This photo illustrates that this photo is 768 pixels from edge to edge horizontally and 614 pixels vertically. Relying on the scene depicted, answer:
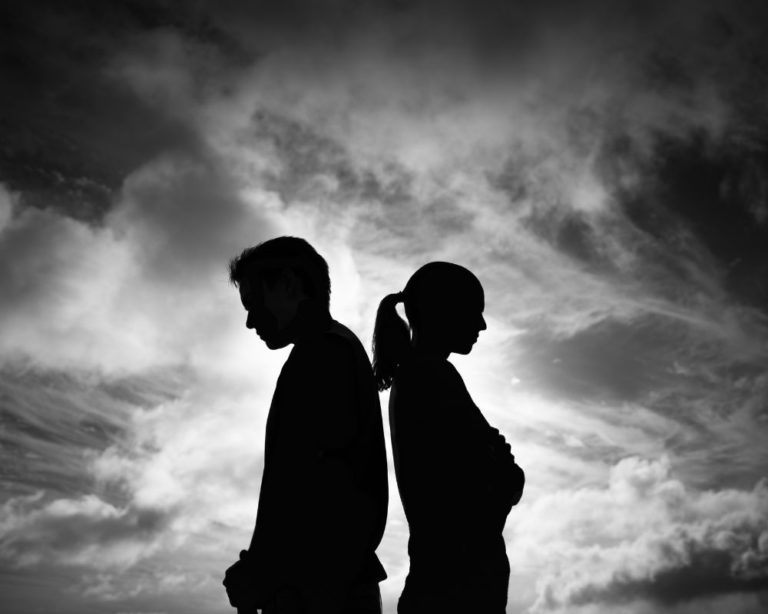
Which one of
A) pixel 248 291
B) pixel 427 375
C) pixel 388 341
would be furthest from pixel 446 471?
pixel 248 291

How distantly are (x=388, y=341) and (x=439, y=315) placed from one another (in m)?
0.50

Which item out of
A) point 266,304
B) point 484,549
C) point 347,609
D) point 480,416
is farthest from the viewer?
point 266,304

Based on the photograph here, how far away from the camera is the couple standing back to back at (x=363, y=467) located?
396 centimetres

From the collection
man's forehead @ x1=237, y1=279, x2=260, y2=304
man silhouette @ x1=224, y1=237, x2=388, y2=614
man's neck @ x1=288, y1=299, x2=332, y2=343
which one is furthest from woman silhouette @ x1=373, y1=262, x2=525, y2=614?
man's forehead @ x1=237, y1=279, x2=260, y2=304

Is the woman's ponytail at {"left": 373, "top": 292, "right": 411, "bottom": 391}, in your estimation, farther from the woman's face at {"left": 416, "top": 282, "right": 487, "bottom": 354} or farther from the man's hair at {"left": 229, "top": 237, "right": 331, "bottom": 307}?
the man's hair at {"left": 229, "top": 237, "right": 331, "bottom": 307}

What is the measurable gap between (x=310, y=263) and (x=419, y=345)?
1.05m

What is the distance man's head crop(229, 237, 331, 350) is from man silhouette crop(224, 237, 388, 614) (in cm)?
2

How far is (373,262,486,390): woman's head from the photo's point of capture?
5.04 metres

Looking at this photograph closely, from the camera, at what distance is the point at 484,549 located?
418 cm

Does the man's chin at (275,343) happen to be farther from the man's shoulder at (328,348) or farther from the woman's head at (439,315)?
the woman's head at (439,315)

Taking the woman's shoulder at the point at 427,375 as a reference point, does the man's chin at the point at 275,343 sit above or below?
above

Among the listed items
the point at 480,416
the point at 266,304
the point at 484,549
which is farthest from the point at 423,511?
the point at 266,304

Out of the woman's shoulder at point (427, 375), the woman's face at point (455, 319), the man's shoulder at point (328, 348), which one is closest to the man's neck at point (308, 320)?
the man's shoulder at point (328, 348)

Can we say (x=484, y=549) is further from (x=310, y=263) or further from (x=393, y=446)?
(x=310, y=263)
